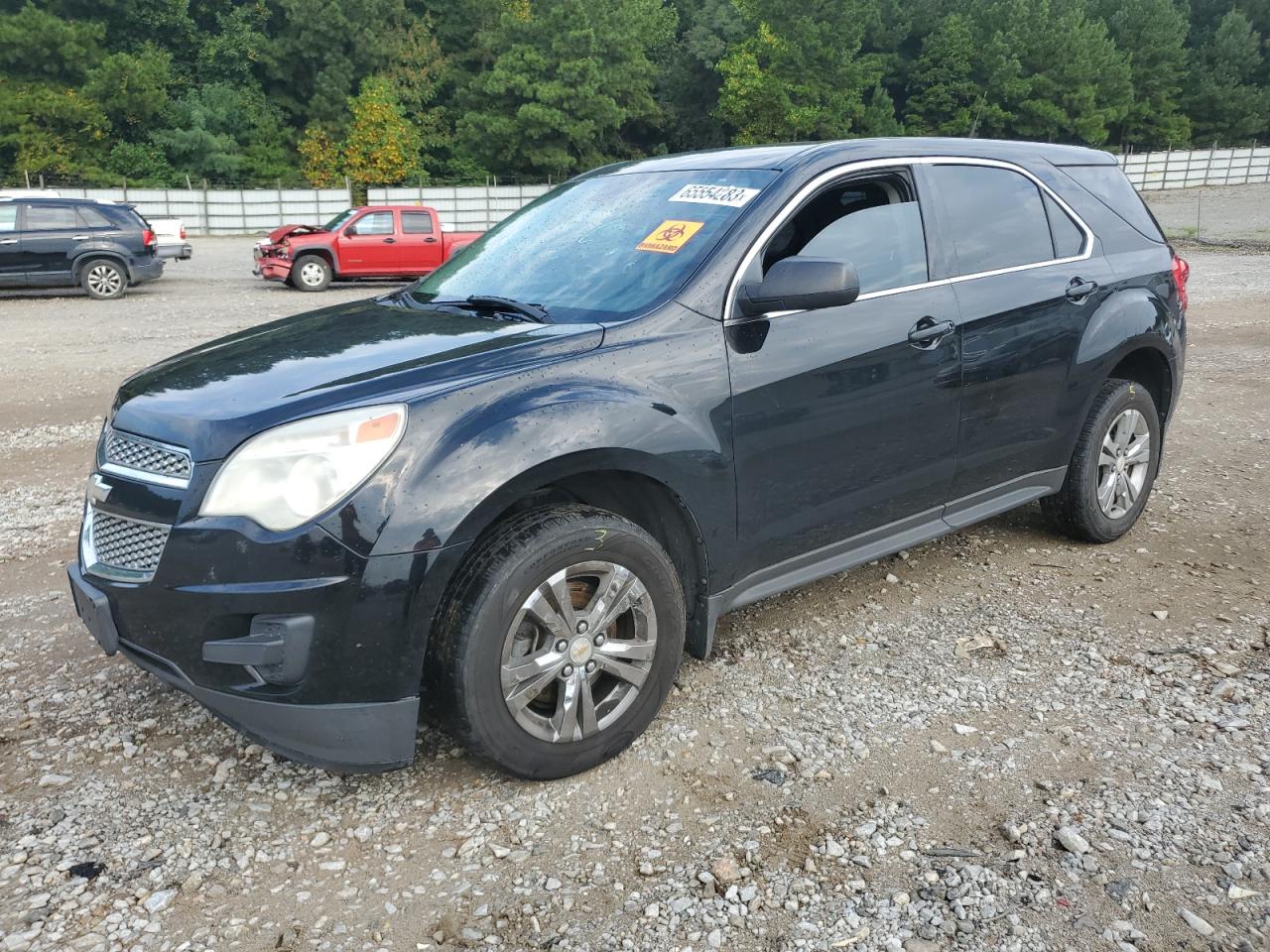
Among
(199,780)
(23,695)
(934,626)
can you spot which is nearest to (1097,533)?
(934,626)

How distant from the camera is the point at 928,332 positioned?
3711 millimetres

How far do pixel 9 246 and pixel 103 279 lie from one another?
4.48 feet

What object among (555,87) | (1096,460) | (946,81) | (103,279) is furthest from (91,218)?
(946,81)

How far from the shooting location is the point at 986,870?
2555mm

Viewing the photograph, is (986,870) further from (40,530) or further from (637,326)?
(40,530)

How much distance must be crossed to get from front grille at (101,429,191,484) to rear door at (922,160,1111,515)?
8.94 ft

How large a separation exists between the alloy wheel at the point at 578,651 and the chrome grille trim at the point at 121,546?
0.95 metres

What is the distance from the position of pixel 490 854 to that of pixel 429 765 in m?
0.50

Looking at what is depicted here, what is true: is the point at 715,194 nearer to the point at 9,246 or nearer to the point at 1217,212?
the point at 9,246

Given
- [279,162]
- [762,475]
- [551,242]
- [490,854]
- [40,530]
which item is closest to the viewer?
[490,854]

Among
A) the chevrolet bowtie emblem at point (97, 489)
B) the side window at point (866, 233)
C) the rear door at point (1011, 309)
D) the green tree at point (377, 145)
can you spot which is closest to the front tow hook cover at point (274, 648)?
the chevrolet bowtie emblem at point (97, 489)

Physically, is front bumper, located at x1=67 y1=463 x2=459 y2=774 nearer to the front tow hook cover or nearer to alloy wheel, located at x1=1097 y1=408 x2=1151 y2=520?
the front tow hook cover

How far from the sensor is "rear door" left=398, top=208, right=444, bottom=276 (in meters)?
19.4

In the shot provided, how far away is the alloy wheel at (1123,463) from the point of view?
4.71 metres
